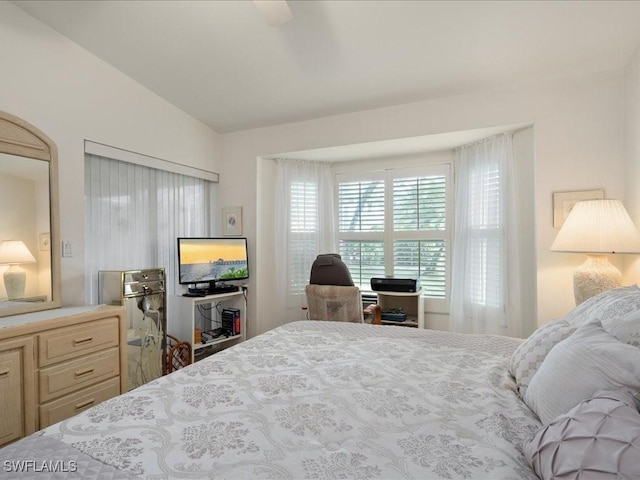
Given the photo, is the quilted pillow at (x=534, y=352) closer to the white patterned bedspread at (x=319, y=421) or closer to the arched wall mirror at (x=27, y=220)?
the white patterned bedspread at (x=319, y=421)

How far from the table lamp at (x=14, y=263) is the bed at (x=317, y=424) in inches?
63.1

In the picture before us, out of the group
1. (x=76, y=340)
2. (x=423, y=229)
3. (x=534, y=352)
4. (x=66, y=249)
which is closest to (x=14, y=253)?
(x=66, y=249)

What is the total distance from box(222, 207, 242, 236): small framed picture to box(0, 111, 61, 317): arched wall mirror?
1.72 metres

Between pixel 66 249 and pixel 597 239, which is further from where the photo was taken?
pixel 66 249

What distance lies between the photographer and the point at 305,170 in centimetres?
404

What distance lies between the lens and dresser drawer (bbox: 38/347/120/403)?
79.3 inches

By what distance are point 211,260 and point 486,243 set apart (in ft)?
8.60

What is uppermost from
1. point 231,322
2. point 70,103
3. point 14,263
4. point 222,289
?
point 70,103

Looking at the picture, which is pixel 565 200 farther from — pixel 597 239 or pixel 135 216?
pixel 135 216

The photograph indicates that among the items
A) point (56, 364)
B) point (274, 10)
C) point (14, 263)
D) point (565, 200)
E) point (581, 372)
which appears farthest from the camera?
point (565, 200)

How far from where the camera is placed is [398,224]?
12.8 feet

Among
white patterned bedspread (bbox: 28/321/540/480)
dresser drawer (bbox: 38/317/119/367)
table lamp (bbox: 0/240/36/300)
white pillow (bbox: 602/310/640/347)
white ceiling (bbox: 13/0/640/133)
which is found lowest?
dresser drawer (bbox: 38/317/119/367)

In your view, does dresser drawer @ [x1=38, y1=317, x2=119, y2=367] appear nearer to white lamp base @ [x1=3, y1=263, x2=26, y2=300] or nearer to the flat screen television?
white lamp base @ [x1=3, y1=263, x2=26, y2=300]

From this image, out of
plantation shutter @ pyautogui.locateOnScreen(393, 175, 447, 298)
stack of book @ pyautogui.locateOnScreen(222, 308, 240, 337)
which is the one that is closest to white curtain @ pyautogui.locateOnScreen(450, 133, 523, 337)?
plantation shutter @ pyautogui.locateOnScreen(393, 175, 447, 298)
